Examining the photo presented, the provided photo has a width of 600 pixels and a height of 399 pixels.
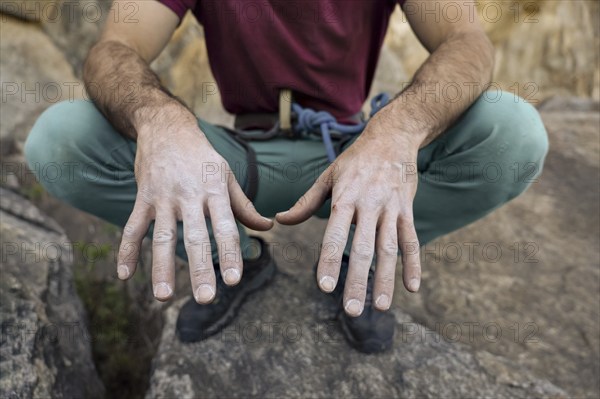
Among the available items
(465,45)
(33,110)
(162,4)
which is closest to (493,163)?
(465,45)

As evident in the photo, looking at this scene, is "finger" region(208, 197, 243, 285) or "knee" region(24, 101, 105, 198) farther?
"knee" region(24, 101, 105, 198)

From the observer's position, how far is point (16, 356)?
1039mm

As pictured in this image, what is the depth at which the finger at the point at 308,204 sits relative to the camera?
0.89 meters

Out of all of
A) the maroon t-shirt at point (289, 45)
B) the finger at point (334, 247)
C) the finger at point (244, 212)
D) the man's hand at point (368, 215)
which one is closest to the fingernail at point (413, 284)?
the man's hand at point (368, 215)

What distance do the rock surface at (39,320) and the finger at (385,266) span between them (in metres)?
0.73

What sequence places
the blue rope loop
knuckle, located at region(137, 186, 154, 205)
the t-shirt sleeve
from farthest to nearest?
the t-shirt sleeve < the blue rope loop < knuckle, located at region(137, 186, 154, 205)

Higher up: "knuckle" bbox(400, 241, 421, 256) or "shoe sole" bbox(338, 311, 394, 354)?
"knuckle" bbox(400, 241, 421, 256)

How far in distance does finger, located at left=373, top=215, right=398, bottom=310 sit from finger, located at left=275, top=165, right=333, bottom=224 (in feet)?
0.44

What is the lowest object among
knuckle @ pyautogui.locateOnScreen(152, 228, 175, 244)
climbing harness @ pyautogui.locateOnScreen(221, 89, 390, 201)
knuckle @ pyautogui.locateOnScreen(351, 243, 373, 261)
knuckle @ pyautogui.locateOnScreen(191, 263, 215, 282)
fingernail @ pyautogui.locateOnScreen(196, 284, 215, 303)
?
climbing harness @ pyautogui.locateOnScreen(221, 89, 390, 201)

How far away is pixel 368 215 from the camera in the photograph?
0.85m

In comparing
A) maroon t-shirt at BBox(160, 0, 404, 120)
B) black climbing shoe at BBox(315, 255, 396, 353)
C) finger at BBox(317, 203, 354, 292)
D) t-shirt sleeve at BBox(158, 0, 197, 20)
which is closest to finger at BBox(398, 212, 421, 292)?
finger at BBox(317, 203, 354, 292)

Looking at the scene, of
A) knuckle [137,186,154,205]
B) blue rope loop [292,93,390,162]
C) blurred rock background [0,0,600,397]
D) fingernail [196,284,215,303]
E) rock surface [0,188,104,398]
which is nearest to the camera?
fingernail [196,284,215,303]

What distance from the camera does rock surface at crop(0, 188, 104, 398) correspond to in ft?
3.39

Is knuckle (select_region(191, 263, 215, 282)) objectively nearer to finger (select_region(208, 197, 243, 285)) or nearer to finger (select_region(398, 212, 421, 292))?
finger (select_region(208, 197, 243, 285))
